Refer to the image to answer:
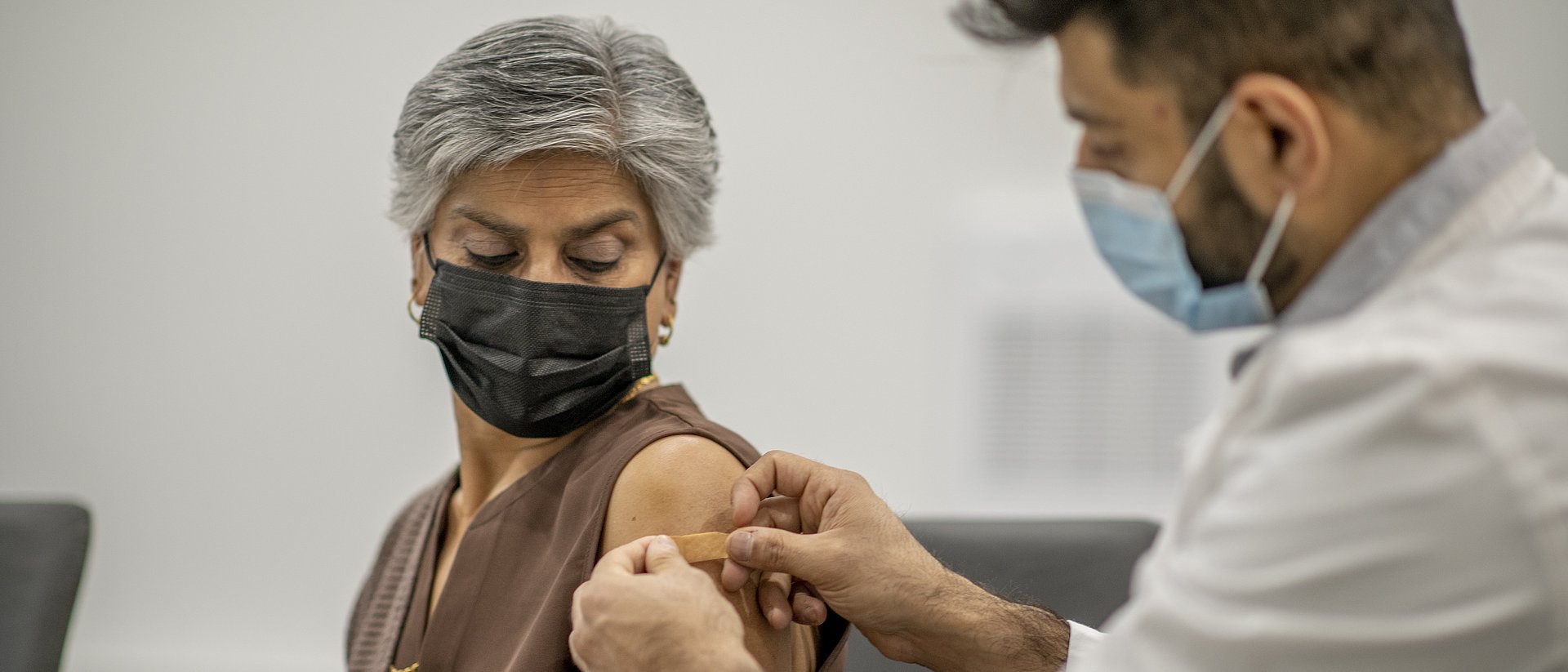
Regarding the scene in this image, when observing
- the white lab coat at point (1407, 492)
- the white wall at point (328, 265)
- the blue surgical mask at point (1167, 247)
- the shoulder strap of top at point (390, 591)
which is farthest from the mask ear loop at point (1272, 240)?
the white wall at point (328, 265)

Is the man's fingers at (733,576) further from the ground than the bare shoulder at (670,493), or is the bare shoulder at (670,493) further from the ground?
the bare shoulder at (670,493)

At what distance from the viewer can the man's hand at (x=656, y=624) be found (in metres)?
1.13

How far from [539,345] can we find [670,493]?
0.27 m

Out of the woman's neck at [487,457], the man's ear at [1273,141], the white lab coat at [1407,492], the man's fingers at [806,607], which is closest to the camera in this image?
the white lab coat at [1407,492]

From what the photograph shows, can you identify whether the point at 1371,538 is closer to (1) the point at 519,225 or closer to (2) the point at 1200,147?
(2) the point at 1200,147

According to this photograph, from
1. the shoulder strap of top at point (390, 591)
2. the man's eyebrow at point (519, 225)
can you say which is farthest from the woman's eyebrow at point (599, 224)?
the shoulder strap of top at point (390, 591)

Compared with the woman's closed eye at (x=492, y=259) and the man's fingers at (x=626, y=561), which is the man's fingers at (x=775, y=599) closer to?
the man's fingers at (x=626, y=561)

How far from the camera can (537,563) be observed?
1.44 meters

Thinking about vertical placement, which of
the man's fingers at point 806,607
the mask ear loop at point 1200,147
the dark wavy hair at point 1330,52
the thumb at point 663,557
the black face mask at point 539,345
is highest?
the dark wavy hair at point 1330,52

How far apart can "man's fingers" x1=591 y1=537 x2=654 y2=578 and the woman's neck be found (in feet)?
1.28

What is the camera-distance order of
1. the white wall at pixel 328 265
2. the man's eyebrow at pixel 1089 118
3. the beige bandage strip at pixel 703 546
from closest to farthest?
the man's eyebrow at pixel 1089 118 < the beige bandage strip at pixel 703 546 < the white wall at pixel 328 265

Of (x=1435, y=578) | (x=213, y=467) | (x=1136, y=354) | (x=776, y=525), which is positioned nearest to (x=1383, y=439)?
(x=1435, y=578)

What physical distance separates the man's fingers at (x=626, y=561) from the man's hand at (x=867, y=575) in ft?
0.33

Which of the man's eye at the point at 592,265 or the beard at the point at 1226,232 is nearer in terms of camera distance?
the beard at the point at 1226,232
